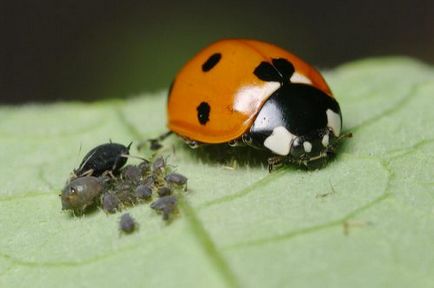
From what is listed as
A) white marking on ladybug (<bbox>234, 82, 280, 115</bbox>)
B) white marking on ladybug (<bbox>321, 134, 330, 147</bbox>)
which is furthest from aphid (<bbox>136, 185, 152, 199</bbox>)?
white marking on ladybug (<bbox>321, 134, 330, 147</bbox>)

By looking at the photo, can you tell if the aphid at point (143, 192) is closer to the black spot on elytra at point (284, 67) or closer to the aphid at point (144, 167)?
the aphid at point (144, 167)

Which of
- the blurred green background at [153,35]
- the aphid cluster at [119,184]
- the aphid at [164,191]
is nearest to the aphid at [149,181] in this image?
the aphid cluster at [119,184]

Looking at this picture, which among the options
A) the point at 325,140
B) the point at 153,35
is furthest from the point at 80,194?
the point at 153,35

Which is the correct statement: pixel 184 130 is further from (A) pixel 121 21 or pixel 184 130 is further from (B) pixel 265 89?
(A) pixel 121 21

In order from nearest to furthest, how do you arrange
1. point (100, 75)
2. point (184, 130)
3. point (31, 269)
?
point (31, 269) < point (184, 130) < point (100, 75)

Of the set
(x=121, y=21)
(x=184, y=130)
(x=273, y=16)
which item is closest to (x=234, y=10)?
(x=273, y=16)

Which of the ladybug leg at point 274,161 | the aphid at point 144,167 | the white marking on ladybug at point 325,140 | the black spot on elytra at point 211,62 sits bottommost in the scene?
the ladybug leg at point 274,161
